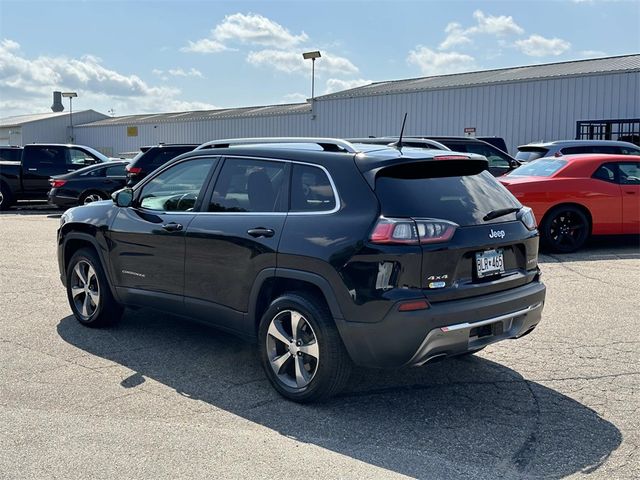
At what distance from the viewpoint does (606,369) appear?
4961mm

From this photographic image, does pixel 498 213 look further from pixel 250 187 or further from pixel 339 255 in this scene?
pixel 250 187

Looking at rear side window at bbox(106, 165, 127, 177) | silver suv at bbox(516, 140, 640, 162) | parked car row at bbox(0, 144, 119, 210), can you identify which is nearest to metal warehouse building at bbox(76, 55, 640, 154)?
silver suv at bbox(516, 140, 640, 162)

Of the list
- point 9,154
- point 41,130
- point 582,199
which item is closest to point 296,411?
point 582,199

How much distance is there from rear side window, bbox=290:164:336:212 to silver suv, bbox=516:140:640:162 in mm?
9756

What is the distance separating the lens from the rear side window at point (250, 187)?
4.59 m

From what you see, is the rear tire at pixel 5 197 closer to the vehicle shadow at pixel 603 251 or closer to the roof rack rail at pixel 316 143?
the vehicle shadow at pixel 603 251

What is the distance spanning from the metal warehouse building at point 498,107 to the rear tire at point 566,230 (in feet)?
39.1

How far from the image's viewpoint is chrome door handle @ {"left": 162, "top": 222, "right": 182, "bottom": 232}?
5.11 m

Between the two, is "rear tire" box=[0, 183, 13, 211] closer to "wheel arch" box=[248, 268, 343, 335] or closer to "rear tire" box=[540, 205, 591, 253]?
"rear tire" box=[540, 205, 591, 253]

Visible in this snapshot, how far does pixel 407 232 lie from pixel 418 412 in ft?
3.93

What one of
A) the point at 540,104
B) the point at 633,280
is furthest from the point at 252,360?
the point at 540,104

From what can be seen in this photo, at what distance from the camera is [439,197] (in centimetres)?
416

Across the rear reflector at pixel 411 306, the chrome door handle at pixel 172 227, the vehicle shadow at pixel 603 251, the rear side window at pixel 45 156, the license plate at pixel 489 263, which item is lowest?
the vehicle shadow at pixel 603 251

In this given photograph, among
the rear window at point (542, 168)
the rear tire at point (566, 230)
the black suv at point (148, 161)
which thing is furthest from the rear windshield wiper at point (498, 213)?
the black suv at point (148, 161)
